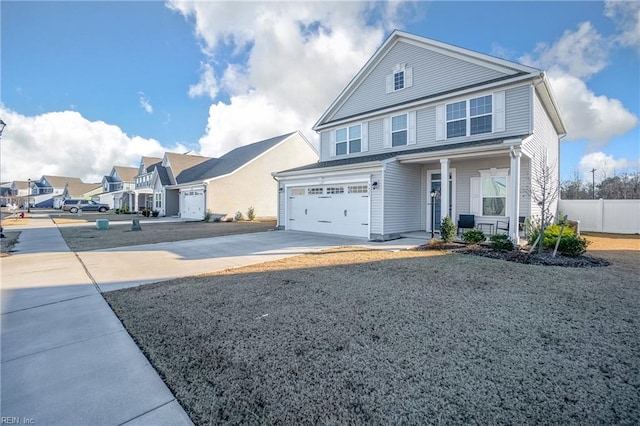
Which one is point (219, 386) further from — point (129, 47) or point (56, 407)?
point (129, 47)

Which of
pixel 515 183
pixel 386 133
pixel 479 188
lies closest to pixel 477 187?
pixel 479 188

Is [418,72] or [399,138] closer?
[418,72]

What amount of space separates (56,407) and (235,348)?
4.85 feet

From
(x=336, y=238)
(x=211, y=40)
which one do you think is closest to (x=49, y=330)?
(x=336, y=238)

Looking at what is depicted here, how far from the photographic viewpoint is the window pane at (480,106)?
11086mm

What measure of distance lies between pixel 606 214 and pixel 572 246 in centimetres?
1040

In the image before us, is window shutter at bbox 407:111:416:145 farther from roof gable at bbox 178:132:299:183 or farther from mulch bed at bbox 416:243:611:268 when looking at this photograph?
roof gable at bbox 178:132:299:183

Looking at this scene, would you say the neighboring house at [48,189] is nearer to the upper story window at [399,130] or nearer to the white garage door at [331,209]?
the white garage door at [331,209]

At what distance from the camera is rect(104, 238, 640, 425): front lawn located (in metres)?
2.21

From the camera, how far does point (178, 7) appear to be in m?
10.7

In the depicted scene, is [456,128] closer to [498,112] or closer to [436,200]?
[498,112]

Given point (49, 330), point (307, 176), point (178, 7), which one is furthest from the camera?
point (307, 176)

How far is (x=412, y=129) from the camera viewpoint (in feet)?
42.7

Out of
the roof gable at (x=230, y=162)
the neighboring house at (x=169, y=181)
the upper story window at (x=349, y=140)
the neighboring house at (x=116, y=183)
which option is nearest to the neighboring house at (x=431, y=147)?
the upper story window at (x=349, y=140)
